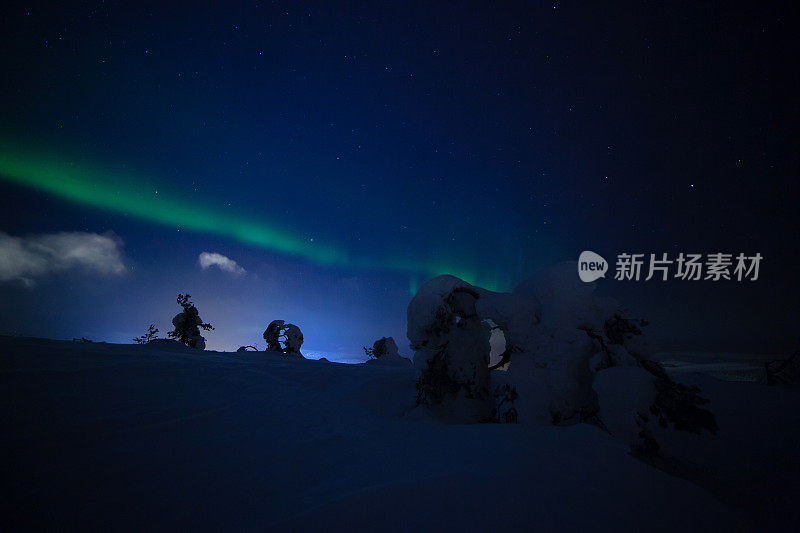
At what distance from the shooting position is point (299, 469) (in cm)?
296

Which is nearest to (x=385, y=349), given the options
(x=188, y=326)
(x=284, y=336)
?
(x=284, y=336)

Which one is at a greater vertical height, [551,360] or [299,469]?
[551,360]

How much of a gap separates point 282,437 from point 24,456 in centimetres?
214

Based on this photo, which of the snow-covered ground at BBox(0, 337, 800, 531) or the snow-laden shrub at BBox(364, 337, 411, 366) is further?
the snow-laden shrub at BBox(364, 337, 411, 366)

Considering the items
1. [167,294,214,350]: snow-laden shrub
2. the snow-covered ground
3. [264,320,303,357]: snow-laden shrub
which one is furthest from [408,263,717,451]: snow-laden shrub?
[167,294,214,350]: snow-laden shrub

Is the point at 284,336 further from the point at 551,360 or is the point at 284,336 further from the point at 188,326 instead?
the point at 551,360

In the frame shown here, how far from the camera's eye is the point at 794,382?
1111 centimetres

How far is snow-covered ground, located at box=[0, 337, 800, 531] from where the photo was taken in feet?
6.98

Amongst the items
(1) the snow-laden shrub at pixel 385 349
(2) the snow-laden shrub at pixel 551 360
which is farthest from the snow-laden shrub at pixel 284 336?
(2) the snow-laden shrub at pixel 551 360

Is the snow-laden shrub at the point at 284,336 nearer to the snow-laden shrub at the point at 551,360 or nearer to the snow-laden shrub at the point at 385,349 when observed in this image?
the snow-laden shrub at the point at 385,349

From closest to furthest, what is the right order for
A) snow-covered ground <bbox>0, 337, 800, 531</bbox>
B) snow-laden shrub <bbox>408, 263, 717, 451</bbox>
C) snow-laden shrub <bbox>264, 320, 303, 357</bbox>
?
snow-covered ground <bbox>0, 337, 800, 531</bbox> → snow-laden shrub <bbox>408, 263, 717, 451</bbox> → snow-laden shrub <bbox>264, 320, 303, 357</bbox>

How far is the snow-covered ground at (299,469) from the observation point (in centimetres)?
213

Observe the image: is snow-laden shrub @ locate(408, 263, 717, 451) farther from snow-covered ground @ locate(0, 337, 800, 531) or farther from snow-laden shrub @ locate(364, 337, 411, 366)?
snow-laden shrub @ locate(364, 337, 411, 366)

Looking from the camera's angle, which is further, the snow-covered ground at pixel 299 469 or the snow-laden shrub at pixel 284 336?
the snow-laden shrub at pixel 284 336
